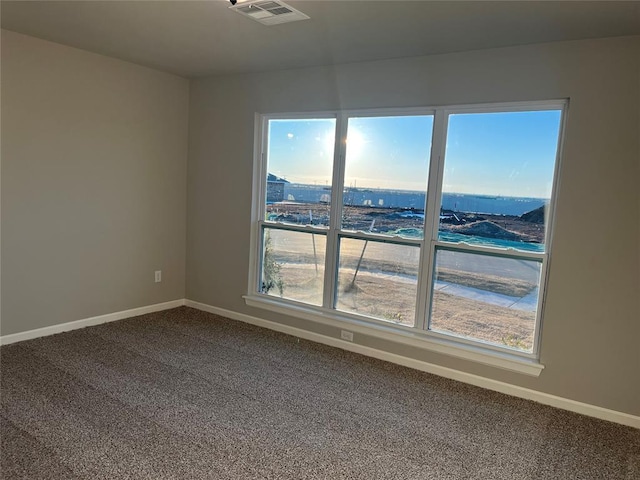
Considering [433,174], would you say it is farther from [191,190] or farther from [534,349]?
[191,190]

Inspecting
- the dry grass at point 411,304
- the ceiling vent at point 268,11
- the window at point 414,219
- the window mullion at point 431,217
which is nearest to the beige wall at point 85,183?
the window at point 414,219

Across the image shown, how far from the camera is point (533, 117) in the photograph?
2922 millimetres

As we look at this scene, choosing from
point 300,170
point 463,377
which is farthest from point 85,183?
point 463,377

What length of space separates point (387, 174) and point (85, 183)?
2619mm

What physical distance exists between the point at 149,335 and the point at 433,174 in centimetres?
279

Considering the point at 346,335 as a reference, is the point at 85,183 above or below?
above

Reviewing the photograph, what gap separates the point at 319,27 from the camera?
2.71m

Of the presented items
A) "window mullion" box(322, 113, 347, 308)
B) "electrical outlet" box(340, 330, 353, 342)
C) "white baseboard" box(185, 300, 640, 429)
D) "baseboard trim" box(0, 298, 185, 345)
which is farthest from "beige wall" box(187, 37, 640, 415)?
"baseboard trim" box(0, 298, 185, 345)

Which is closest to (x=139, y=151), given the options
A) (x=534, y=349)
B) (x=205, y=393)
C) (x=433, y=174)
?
(x=205, y=393)

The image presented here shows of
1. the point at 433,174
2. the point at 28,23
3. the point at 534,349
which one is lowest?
the point at 534,349

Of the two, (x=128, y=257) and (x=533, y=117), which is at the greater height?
(x=533, y=117)

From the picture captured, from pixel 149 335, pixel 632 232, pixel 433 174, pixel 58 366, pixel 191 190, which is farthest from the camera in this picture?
pixel 191 190

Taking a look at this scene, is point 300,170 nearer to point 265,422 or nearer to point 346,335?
point 346,335

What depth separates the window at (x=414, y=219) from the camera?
300cm
